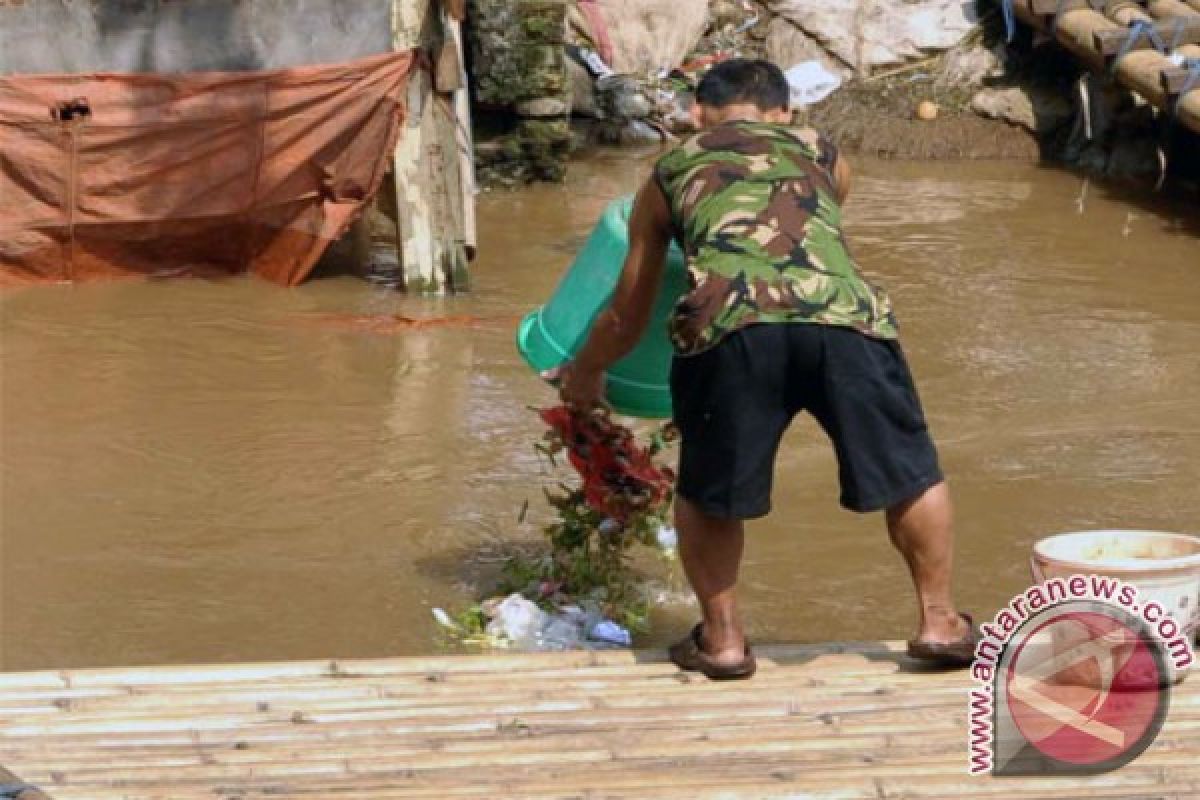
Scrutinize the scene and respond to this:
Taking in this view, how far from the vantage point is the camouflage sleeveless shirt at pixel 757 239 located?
4406 millimetres

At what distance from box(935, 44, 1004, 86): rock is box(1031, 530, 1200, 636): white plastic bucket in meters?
9.50

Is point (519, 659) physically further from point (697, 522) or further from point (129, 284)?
point (129, 284)

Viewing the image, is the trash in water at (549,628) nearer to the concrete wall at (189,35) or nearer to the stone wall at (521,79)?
the concrete wall at (189,35)

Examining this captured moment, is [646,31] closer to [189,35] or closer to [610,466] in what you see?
[189,35]

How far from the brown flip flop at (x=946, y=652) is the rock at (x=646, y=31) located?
10.1 m

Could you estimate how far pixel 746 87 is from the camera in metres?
4.73

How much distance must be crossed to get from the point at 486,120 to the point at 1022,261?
372cm

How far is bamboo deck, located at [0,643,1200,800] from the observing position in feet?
12.5

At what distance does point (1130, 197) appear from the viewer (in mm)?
12406

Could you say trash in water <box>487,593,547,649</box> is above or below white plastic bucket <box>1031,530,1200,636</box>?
below

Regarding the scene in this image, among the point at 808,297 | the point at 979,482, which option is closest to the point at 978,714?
the point at 808,297

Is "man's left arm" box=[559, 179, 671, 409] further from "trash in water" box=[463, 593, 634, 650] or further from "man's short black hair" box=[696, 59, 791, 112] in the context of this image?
"trash in water" box=[463, 593, 634, 650]

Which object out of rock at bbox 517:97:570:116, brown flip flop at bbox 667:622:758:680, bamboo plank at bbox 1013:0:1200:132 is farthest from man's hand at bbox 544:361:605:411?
rock at bbox 517:97:570:116

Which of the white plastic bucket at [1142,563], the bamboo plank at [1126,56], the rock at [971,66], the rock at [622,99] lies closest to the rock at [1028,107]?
the rock at [971,66]
